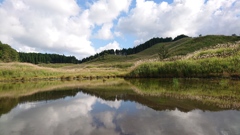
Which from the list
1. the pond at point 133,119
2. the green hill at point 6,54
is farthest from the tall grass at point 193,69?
the green hill at point 6,54

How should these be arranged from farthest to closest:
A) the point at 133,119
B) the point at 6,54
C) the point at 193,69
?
the point at 6,54, the point at 193,69, the point at 133,119

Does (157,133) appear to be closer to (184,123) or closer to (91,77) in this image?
(184,123)

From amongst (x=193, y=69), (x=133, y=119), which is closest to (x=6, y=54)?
(x=193, y=69)

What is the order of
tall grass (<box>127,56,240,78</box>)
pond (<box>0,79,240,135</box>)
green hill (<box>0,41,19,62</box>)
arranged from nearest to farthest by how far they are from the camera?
pond (<box>0,79,240,135</box>)
tall grass (<box>127,56,240,78</box>)
green hill (<box>0,41,19,62</box>)

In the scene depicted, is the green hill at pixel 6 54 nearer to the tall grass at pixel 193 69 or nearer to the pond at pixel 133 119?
the tall grass at pixel 193 69

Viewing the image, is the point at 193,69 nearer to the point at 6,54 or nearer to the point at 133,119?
the point at 133,119

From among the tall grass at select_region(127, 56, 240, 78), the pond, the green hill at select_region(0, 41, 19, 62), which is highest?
the green hill at select_region(0, 41, 19, 62)

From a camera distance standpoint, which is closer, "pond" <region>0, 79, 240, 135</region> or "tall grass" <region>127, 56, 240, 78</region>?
"pond" <region>0, 79, 240, 135</region>

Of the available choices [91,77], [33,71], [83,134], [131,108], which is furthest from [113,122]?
[33,71]

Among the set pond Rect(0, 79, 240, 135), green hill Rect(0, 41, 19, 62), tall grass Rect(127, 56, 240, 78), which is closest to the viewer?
pond Rect(0, 79, 240, 135)

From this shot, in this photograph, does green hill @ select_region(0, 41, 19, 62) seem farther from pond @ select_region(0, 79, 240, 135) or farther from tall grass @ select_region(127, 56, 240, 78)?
pond @ select_region(0, 79, 240, 135)

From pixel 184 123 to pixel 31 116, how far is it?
7.15 metres

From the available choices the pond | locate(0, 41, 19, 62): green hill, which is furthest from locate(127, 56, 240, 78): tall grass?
locate(0, 41, 19, 62): green hill

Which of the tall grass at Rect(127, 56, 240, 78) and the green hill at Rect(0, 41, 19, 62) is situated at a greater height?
the green hill at Rect(0, 41, 19, 62)
